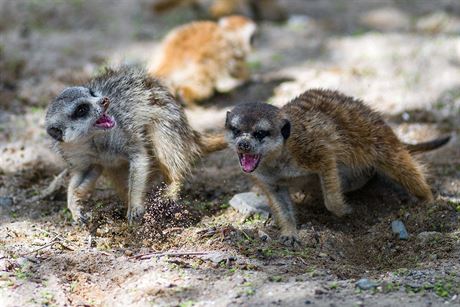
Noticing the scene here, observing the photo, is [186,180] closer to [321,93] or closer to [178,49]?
[321,93]

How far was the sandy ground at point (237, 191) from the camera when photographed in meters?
3.71

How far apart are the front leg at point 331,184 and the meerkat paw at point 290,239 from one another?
1.15ft

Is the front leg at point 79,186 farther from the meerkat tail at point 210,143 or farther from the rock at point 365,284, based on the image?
Result: the rock at point 365,284

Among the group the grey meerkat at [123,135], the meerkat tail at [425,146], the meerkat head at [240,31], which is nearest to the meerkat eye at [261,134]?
the grey meerkat at [123,135]

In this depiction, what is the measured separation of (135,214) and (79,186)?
0.49 meters

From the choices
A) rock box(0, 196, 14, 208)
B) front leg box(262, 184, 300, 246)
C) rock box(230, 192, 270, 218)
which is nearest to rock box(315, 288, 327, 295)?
front leg box(262, 184, 300, 246)

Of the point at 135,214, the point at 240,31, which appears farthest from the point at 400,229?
the point at 240,31

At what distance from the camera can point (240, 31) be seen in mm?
7996

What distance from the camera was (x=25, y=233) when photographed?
4574mm

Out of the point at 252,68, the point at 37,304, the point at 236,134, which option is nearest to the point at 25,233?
the point at 37,304

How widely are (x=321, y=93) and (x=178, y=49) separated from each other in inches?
110

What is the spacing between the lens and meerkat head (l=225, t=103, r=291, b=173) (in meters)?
4.35

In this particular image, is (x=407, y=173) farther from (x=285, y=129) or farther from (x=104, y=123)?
(x=104, y=123)

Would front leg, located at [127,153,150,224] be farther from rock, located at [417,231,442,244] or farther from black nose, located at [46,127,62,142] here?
rock, located at [417,231,442,244]
